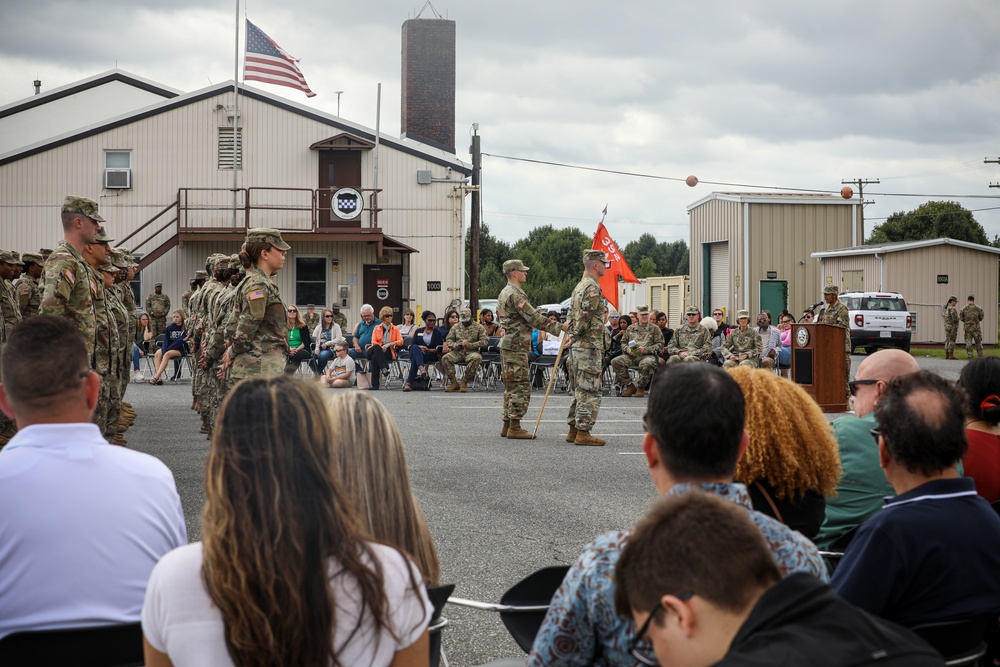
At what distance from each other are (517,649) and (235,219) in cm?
2822

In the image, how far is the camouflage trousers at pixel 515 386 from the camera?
13.3 metres

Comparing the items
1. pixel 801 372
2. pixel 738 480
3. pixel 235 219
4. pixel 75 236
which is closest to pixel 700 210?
pixel 235 219

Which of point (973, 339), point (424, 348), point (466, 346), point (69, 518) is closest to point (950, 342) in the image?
point (973, 339)

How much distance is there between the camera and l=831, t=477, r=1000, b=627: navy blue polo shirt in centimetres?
285

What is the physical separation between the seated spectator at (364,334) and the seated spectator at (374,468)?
19549mm

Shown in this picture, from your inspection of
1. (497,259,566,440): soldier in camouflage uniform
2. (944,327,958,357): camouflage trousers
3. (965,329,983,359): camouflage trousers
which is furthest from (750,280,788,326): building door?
(497,259,566,440): soldier in camouflage uniform

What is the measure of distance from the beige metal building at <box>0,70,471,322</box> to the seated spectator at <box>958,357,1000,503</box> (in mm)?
27973

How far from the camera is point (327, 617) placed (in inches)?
84.8

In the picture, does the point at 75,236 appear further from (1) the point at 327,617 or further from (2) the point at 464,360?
(2) the point at 464,360

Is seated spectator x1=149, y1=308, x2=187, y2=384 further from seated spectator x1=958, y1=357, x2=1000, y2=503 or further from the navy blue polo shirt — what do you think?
the navy blue polo shirt

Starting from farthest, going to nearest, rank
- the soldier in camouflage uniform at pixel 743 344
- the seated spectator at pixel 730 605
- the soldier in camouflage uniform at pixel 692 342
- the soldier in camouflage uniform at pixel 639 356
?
the soldier in camouflage uniform at pixel 639 356 < the soldier in camouflage uniform at pixel 692 342 < the soldier in camouflage uniform at pixel 743 344 < the seated spectator at pixel 730 605

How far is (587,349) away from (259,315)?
5106 millimetres

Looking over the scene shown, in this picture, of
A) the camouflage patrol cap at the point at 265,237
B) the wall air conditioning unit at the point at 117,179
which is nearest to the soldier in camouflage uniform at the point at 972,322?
the wall air conditioning unit at the point at 117,179

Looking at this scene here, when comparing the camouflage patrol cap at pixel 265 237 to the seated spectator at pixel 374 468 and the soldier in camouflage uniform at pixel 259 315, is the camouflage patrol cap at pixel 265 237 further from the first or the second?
the seated spectator at pixel 374 468
